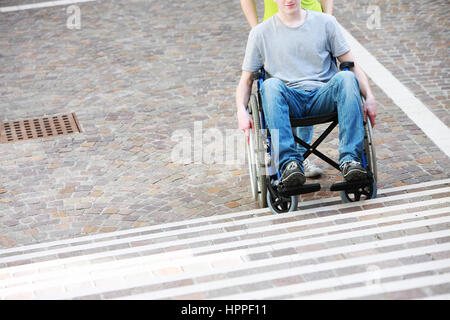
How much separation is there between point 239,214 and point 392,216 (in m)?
1.16

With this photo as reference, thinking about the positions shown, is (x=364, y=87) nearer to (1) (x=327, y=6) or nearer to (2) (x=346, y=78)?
(2) (x=346, y=78)

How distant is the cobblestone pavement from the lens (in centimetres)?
587

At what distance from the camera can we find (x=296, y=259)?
13.7 ft

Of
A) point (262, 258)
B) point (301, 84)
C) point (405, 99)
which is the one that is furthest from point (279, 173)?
point (405, 99)

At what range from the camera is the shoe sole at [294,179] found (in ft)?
16.2

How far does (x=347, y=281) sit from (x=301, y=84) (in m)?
1.97

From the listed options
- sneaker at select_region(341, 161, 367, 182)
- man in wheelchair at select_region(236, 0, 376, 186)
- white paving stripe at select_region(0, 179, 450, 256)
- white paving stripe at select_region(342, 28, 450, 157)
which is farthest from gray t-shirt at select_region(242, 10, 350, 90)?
white paving stripe at select_region(342, 28, 450, 157)

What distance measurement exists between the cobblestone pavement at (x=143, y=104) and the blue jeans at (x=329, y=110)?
0.76 meters

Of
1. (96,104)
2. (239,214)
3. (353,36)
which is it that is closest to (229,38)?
(353,36)

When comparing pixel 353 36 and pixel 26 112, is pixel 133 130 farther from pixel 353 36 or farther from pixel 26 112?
pixel 353 36

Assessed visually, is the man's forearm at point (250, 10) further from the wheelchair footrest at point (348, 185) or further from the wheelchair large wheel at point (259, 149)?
the wheelchair footrest at point (348, 185)

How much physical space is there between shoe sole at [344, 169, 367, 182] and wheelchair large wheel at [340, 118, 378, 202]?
0.14m

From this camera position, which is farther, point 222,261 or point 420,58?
point 420,58

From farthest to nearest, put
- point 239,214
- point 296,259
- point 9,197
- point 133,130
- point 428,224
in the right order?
point 133,130, point 9,197, point 239,214, point 428,224, point 296,259
